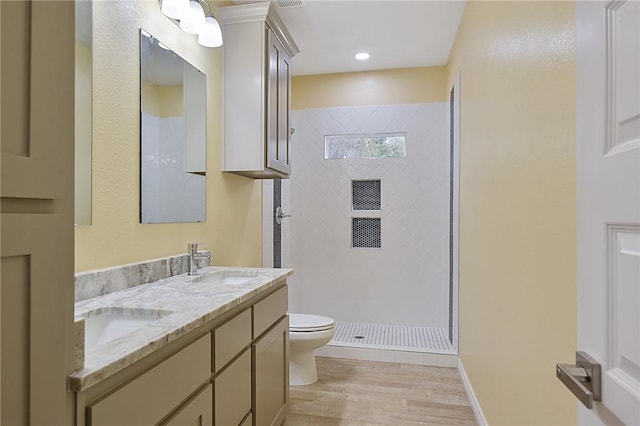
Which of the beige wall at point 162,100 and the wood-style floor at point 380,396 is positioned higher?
the beige wall at point 162,100

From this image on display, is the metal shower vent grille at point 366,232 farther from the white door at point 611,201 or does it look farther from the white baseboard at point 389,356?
the white door at point 611,201

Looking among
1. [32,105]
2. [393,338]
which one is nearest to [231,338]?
[32,105]

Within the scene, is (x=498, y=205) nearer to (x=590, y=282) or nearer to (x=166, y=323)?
(x=590, y=282)

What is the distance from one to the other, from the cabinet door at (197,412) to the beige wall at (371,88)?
3.24 m

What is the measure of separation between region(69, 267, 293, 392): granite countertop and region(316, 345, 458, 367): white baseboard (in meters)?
1.51

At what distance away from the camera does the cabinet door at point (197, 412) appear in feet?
3.49

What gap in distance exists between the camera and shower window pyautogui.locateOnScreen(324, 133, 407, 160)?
3.84m

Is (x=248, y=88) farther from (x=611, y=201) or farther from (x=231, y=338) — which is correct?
(x=611, y=201)

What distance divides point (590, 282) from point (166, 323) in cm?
97

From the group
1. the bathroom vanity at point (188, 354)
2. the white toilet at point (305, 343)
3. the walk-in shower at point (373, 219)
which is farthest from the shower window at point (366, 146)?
the bathroom vanity at point (188, 354)

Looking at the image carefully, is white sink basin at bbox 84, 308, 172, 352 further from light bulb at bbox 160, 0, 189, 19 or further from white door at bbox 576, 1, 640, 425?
light bulb at bbox 160, 0, 189, 19

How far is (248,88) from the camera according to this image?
2354mm

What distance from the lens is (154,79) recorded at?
1.78m

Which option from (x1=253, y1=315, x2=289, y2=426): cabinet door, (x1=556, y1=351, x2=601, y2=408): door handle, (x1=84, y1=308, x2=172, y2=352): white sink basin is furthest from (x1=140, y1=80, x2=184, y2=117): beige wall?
(x1=556, y1=351, x2=601, y2=408): door handle
